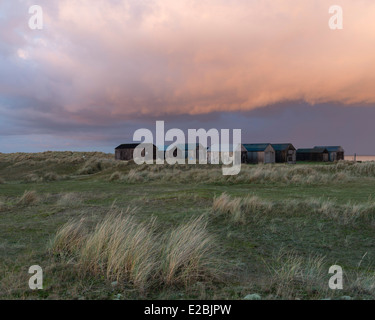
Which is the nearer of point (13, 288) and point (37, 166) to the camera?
point (13, 288)

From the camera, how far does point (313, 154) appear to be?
63344mm

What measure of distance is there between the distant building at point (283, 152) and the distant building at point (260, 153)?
57.0 inches

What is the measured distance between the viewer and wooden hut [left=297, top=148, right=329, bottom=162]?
204 feet

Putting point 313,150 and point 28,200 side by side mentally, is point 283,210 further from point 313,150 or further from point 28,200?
point 313,150

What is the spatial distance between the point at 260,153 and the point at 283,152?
575 cm

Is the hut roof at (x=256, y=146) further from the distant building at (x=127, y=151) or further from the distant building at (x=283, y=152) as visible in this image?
the distant building at (x=127, y=151)

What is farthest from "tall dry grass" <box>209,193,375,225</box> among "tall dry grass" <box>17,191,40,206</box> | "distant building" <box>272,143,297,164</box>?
"distant building" <box>272,143,297,164</box>

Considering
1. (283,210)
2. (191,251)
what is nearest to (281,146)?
(283,210)

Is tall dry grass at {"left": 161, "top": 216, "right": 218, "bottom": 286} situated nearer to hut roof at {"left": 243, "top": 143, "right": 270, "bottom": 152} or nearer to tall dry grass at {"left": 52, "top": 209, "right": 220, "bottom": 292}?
tall dry grass at {"left": 52, "top": 209, "right": 220, "bottom": 292}

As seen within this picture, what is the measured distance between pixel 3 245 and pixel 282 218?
7.47 metres

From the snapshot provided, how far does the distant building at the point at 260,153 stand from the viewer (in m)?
52.2

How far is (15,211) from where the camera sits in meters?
11.0

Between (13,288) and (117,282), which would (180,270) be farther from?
(13,288)
